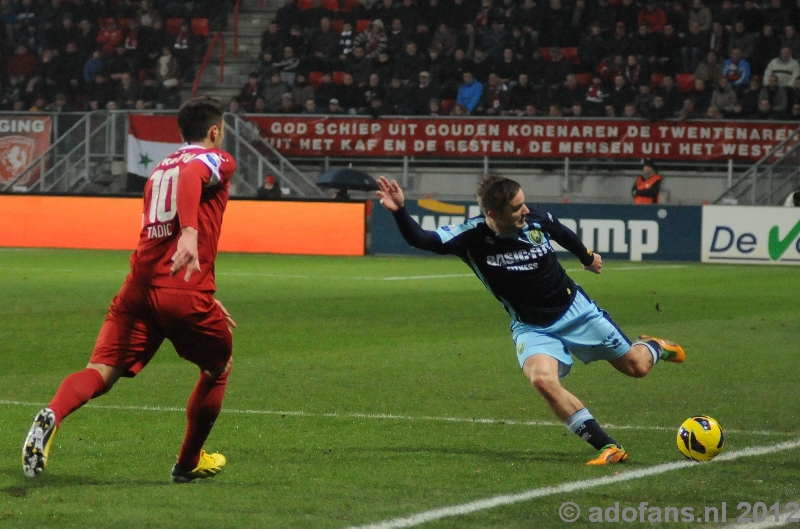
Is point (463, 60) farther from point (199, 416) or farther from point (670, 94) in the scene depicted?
point (199, 416)

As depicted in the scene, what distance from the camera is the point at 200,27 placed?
31.0 meters

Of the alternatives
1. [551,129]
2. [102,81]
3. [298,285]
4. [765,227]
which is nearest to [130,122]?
[102,81]

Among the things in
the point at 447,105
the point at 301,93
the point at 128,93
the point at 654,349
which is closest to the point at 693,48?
the point at 447,105

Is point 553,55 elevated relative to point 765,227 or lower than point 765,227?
elevated

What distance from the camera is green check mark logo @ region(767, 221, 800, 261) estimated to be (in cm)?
2122

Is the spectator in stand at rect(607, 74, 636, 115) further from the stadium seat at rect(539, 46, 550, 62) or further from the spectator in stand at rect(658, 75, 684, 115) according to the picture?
the stadium seat at rect(539, 46, 550, 62)

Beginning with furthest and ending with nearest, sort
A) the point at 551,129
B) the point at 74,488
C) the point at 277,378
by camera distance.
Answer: the point at 551,129 → the point at 277,378 → the point at 74,488

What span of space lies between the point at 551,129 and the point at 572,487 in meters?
20.5

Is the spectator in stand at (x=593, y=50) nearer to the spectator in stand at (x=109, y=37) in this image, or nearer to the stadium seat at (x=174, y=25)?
the stadium seat at (x=174, y=25)

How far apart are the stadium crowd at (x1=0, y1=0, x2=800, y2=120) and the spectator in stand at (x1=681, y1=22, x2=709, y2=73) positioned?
0.09ft

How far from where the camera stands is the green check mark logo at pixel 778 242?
21.2 meters

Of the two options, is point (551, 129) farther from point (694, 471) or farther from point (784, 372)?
point (694, 471)

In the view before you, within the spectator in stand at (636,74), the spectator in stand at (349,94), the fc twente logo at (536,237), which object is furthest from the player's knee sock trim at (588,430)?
the spectator in stand at (349,94)

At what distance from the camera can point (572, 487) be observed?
5.64 meters
